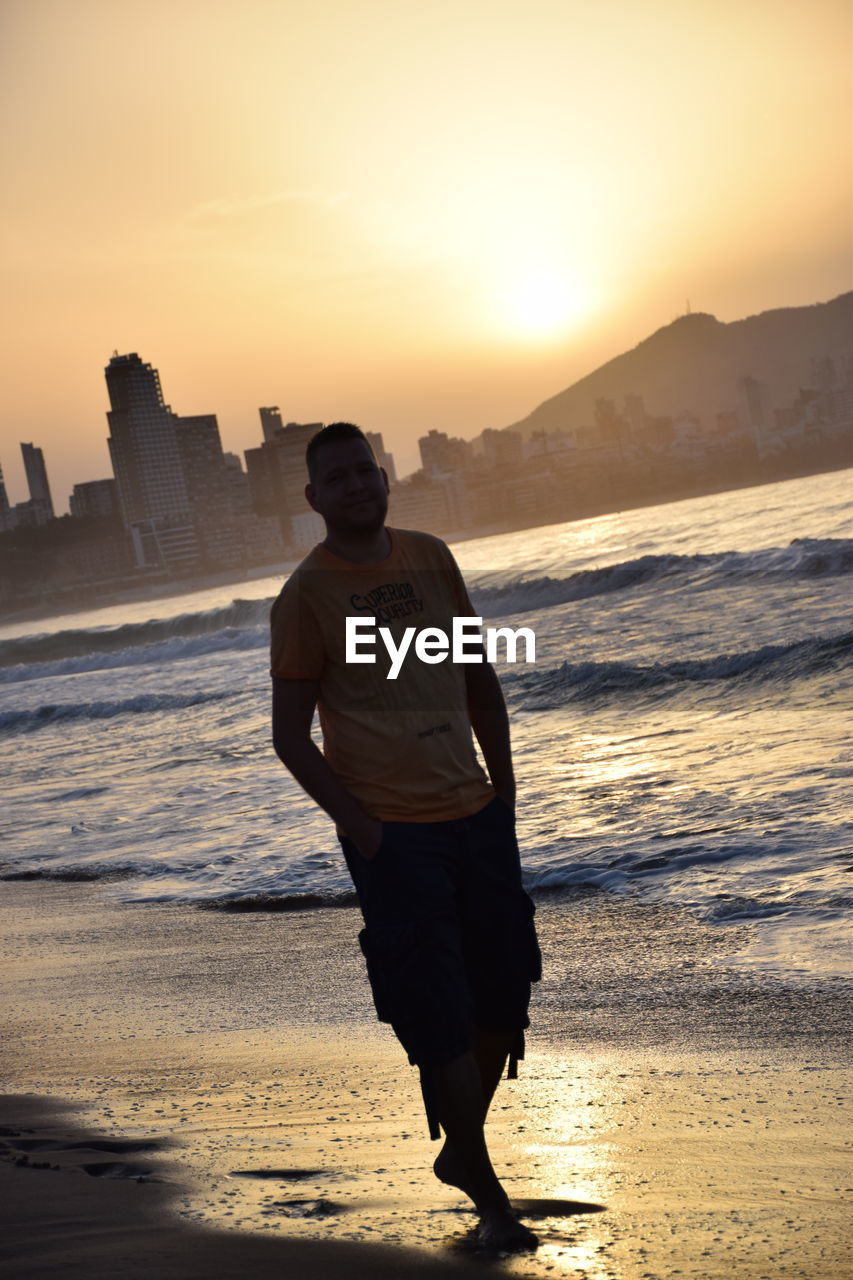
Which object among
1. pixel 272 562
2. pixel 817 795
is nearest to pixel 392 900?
pixel 817 795

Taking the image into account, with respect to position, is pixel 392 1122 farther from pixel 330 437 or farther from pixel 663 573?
pixel 663 573

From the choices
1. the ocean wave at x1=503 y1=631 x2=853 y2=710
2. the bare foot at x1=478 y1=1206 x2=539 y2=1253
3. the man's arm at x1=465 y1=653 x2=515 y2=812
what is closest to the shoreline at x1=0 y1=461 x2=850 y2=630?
the ocean wave at x1=503 y1=631 x2=853 y2=710

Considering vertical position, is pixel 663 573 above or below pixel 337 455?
below

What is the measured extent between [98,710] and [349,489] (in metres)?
19.9

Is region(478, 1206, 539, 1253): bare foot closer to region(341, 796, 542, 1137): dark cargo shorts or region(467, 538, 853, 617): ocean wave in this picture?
region(341, 796, 542, 1137): dark cargo shorts

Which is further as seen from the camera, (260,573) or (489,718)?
(260,573)

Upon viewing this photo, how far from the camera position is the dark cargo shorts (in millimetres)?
2471

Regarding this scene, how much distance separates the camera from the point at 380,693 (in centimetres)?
258

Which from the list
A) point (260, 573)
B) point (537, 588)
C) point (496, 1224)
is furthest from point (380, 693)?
point (260, 573)

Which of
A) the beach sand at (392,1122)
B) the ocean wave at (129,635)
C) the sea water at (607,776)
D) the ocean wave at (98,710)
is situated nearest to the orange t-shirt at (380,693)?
the beach sand at (392,1122)

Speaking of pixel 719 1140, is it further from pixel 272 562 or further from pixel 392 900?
pixel 272 562

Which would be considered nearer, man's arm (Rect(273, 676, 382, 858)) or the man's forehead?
man's arm (Rect(273, 676, 382, 858))

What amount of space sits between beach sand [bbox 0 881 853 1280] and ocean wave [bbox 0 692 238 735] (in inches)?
602

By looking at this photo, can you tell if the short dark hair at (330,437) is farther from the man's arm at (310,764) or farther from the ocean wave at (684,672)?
the ocean wave at (684,672)
